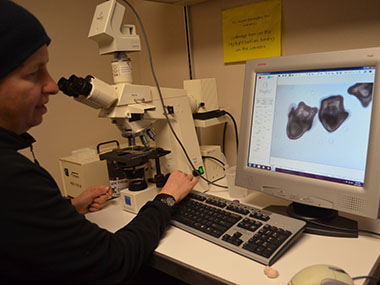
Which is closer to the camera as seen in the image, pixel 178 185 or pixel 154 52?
pixel 178 185

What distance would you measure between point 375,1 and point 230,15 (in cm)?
56

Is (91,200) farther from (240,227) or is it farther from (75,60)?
(75,60)

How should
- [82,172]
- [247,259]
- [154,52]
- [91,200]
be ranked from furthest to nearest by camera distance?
[154,52], [82,172], [91,200], [247,259]

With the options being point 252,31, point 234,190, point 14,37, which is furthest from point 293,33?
point 14,37

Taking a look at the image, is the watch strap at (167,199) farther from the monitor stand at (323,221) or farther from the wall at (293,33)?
the wall at (293,33)

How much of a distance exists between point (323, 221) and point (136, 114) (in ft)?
2.12

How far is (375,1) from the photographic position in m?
1.00

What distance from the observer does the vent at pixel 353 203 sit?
0.75 m

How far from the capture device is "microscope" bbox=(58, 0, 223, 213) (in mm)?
990

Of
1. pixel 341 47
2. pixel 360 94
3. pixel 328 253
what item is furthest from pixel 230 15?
pixel 328 253

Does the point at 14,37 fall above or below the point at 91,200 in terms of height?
above

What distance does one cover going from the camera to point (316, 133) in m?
0.83

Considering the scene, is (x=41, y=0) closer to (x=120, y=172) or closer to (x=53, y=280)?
(x=120, y=172)

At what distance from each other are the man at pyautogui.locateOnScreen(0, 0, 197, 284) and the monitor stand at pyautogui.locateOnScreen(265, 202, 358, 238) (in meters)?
0.48
